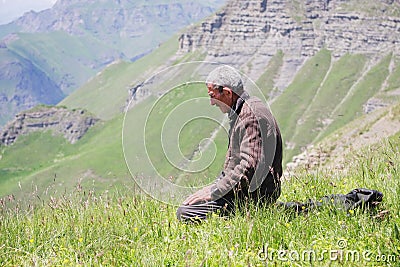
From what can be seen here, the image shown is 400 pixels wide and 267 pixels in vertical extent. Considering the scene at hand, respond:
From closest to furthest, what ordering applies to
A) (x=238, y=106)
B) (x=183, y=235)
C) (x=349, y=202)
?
(x=183, y=235)
(x=349, y=202)
(x=238, y=106)

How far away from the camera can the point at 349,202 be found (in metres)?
5.87

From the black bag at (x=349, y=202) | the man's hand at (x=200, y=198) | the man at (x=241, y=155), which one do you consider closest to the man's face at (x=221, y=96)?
the man at (x=241, y=155)

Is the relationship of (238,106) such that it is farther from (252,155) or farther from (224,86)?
(252,155)

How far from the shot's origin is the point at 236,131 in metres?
6.56

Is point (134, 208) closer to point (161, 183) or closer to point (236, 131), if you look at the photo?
point (161, 183)

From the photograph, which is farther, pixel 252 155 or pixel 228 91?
pixel 228 91

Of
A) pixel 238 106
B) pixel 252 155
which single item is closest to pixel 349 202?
pixel 252 155

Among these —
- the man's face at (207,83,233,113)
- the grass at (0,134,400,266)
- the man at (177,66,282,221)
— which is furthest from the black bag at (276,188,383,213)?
the man's face at (207,83,233,113)

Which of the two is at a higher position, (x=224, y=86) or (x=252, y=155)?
(x=224, y=86)

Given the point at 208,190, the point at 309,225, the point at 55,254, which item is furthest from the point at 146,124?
the point at 309,225

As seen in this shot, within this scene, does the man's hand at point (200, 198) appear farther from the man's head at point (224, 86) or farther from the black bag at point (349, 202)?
the man's head at point (224, 86)

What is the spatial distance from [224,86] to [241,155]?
1006 mm

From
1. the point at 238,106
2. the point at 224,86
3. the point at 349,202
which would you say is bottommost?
the point at 349,202

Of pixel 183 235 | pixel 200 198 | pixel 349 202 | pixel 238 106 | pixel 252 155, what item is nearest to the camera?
pixel 183 235
